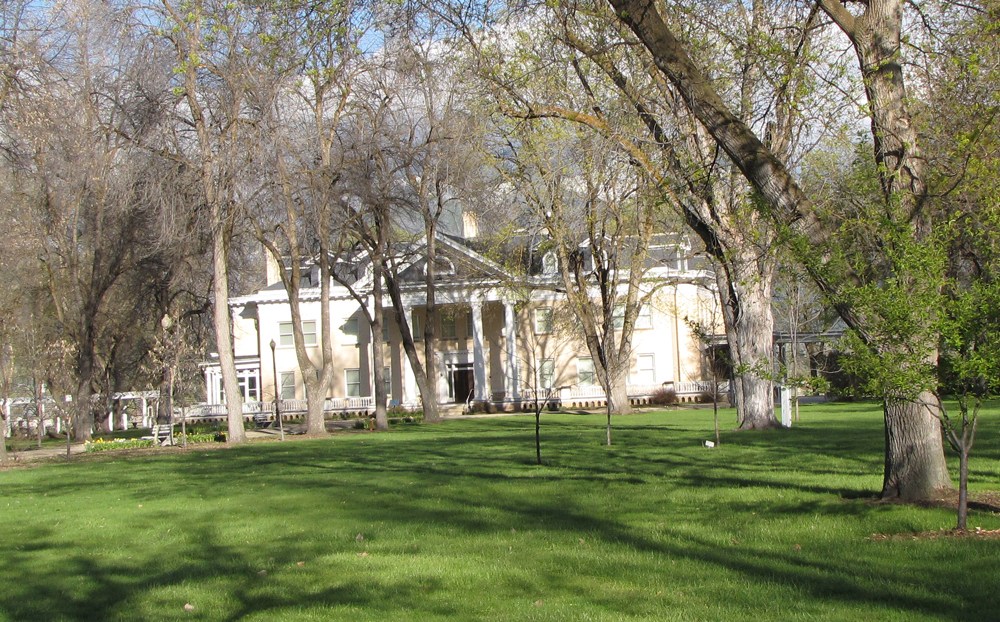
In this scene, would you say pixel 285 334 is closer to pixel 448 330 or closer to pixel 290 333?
pixel 290 333

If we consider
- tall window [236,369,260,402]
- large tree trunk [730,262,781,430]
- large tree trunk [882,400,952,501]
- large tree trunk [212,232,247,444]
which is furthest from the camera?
tall window [236,369,260,402]

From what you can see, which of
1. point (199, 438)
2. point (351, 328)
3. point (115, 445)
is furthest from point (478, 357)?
point (115, 445)

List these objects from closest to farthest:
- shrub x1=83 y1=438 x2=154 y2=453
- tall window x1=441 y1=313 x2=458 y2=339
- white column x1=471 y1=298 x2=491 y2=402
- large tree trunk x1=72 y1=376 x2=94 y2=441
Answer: shrub x1=83 y1=438 x2=154 y2=453, large tree trunk x1=72 y1=376 x2=94 y2=441, white column x1=471 y1=298 x2=491 y2=402, tall window x1=441 y1=313 x2=458 y2=339

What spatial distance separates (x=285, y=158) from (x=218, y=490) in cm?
1292

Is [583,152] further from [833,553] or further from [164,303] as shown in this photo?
[164,303]

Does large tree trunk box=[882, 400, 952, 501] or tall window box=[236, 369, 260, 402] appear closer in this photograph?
large tree trunk box=[882, 400, 952, 501]

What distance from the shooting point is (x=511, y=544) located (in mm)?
8430

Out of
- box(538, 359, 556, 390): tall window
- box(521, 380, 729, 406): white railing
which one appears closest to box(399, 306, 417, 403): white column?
box(521, 380, 729, 406): white railing

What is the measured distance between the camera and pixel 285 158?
2475 centimetres

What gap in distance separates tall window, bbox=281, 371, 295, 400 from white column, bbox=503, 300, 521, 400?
11.1 m

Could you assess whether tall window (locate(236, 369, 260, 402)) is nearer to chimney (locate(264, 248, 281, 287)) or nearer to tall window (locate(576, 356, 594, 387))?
chimney (locate(264, 248, 281, 287))

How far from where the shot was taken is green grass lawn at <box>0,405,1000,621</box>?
625cm

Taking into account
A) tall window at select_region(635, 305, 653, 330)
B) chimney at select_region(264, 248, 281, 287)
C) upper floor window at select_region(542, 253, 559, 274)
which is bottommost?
tall window at select_region(635, 305, 653, 330)

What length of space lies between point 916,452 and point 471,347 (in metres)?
36.4
